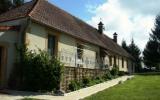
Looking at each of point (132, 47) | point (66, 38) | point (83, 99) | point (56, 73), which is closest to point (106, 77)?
point (66, 38)

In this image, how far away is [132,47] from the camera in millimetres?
73250

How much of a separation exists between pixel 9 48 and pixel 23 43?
0.91 m

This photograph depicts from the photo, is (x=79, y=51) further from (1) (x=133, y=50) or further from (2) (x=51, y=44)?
(1) (x=133, y=50)

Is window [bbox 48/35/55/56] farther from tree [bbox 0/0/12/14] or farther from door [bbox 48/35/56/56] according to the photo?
tree [bbox 0/0/12/14]

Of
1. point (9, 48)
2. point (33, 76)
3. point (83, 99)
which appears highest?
point (9, 48)

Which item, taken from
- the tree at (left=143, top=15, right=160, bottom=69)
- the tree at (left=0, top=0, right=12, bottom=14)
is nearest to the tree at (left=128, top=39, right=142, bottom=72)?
the tree at (left=143, top=15, right=160, bottom=69)

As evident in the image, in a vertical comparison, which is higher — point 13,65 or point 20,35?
point 20,35

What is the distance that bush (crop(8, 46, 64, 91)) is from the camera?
16047 millimetres

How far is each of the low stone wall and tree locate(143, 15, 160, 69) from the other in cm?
3762

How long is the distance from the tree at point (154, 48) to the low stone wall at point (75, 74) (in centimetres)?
3762

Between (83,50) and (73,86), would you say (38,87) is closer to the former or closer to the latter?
(73,86)

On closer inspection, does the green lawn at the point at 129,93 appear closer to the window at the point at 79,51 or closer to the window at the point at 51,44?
the window at the point at 51,44

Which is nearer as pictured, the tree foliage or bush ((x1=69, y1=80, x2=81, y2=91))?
bush ((x1=69, y1=80, x2=81, y2=91))

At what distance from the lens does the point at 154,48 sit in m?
61.1
